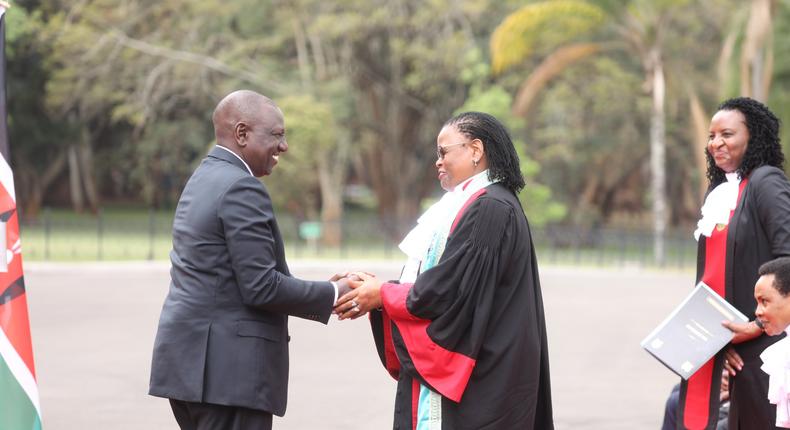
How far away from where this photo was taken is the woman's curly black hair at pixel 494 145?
432cm

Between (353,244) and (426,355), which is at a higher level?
(426,355)

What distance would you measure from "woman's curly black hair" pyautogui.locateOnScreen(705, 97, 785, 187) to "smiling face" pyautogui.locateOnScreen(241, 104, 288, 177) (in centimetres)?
196

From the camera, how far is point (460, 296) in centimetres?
413

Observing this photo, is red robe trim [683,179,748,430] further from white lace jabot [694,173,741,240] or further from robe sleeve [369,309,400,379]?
robe sleeve [369,309,400,379]

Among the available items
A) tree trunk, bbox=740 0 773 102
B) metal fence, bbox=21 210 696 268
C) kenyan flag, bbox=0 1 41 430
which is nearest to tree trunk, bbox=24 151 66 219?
metal fence, bbox=21 210 696 268

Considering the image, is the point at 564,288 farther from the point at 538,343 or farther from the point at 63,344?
the point at 538,343

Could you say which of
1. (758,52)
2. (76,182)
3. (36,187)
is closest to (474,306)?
(758,52)

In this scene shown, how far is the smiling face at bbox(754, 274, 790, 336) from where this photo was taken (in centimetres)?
418

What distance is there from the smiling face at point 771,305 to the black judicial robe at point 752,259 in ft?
0.82

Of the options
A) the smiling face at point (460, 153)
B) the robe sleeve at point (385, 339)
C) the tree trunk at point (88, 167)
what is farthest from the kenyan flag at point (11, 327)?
the tree trunk at point (88, 167)

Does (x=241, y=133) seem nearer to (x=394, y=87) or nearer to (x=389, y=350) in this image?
(x=389, y=350)

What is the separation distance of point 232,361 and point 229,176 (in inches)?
27.7

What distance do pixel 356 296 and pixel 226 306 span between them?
597 mm

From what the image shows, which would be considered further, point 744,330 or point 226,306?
point 744,330
